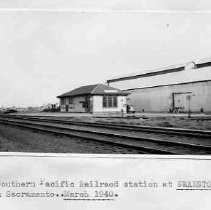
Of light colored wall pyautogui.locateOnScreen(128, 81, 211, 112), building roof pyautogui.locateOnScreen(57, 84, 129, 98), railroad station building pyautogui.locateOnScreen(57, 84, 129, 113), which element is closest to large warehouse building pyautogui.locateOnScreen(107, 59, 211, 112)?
light colored wall pyautogui.locateOnScreen(128, 81, 211, 112)

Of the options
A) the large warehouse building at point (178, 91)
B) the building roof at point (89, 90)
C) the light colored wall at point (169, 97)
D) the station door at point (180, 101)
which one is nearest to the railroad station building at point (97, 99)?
the building roof at point (89, 90)

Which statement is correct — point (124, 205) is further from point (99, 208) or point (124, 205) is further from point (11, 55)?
point (11, 55)

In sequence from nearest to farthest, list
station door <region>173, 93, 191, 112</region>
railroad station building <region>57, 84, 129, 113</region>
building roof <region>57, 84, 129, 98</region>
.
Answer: building roof <region>57, 84, 129, 98</region> → railroad station building <region>57, 84, 129, 113</region> → station door <region>173, 93, 191, 112</region>

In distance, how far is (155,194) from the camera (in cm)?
137

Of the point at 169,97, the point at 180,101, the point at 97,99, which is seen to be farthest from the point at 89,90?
the point at 180,101

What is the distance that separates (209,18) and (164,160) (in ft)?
2.41

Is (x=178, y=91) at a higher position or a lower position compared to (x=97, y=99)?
higher

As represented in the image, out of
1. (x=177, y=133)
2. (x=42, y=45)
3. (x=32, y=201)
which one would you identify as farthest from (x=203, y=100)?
(x=32, y=201)

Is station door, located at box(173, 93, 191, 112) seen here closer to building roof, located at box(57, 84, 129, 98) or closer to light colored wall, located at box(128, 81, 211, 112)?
light colored wall, located at box(128, 81, 211, 112)

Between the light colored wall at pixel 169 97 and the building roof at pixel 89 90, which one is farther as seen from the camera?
the light colored wall at pixel 169 97

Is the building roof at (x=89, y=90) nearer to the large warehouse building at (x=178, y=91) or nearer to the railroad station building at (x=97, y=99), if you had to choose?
the railroad station building at (x=97, y=99)

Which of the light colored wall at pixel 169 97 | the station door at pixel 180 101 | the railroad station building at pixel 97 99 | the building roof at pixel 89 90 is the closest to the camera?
the building roof at pixel 89 90

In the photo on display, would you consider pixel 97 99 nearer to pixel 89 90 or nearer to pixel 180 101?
pixel 89 90

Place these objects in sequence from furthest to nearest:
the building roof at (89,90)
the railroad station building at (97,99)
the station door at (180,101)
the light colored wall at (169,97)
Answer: the station door at (180,101) → the light colored wall at (169,97) → the railroad station building at (97,99) → the building roof at (89,90)
